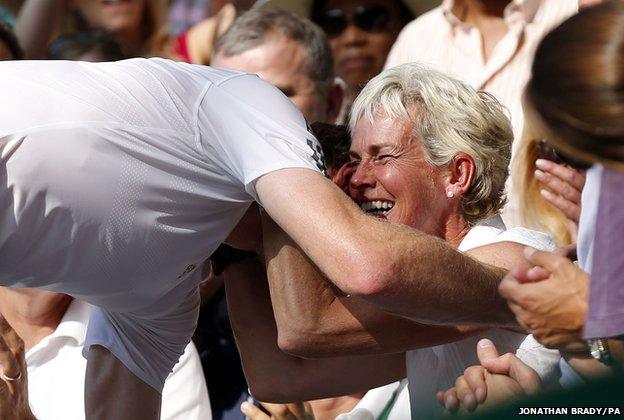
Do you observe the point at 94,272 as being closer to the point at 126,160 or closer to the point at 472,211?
the point at 126,160

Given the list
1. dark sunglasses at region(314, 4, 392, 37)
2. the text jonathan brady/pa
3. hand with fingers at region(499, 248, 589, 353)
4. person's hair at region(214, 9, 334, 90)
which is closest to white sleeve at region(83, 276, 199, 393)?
hand with fingers at region(499, 248, 589, 353)

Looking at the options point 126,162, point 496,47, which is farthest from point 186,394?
point 496,47

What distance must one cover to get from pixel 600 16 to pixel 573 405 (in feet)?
2.36

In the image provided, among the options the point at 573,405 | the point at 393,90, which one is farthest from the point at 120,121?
the point at 573,405

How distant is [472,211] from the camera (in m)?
3.54

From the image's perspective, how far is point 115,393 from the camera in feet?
12.0

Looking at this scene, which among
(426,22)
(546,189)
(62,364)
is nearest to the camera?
(546,189)

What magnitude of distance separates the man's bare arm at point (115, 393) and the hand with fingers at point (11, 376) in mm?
183

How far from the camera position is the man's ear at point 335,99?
5093mm

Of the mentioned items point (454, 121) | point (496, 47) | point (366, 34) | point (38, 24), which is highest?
point (454, 121)

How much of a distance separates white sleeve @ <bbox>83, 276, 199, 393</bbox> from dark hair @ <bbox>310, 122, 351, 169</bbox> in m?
0.51

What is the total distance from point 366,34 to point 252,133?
2648 mm

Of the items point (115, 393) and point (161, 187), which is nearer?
point (161, 187)

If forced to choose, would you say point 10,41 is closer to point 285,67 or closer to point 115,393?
point 285,67
